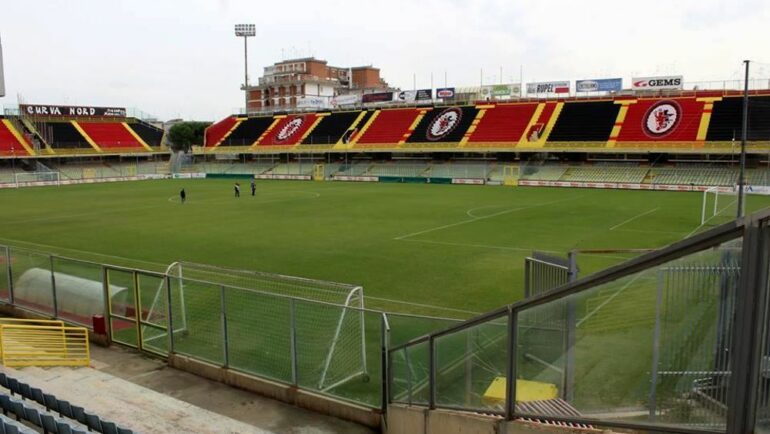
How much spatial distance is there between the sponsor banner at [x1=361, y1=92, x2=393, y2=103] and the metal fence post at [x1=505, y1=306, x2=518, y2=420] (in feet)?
272

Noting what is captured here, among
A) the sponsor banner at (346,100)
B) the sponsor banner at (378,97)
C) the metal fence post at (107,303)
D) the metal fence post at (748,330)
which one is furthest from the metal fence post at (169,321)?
the sponsor banner at (346,100)

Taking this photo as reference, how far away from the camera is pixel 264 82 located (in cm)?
13125

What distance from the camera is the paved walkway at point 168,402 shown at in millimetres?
7953

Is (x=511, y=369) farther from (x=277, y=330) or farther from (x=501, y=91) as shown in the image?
(x=501, y=91)

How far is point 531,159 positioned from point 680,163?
14.9 metres

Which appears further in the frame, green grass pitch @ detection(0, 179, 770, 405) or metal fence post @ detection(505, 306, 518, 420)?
green grass pitch @ detection(0, 179, 770, 405)

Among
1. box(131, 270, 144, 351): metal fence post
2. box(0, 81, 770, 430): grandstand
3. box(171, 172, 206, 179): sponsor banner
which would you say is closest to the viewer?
box(0, 81, 770, 430): grandstand

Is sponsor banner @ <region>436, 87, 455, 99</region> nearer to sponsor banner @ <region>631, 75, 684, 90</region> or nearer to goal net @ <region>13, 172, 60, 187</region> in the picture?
sponsor banner @ <region>631, 75, 684, 90</region>

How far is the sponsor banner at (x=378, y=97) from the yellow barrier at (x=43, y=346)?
253ft

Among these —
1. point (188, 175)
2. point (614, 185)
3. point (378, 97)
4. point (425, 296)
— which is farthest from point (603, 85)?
point (425, 296)

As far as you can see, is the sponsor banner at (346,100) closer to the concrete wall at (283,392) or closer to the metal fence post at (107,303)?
the metal fence post at (107,303)

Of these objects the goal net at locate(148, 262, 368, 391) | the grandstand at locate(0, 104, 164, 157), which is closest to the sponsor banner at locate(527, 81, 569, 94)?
the grandstand at locate(0, 104, 164, 157)

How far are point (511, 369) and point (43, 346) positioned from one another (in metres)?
9.35

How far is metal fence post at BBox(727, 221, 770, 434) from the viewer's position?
2.78m
